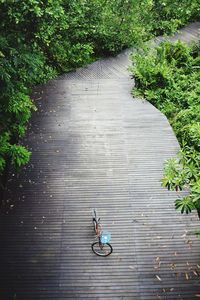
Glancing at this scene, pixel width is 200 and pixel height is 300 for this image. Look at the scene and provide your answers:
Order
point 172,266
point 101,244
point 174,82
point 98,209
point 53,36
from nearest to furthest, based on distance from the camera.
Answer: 1. point 172,266
2. point 101,244
3. point 98,209
4. point 53,36
5. point 174,82

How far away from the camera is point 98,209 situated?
25.7 ft

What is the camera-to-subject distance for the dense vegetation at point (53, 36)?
587cm

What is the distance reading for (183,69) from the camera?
12859 millimetres

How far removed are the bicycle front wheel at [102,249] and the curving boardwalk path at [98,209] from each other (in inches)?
4.7

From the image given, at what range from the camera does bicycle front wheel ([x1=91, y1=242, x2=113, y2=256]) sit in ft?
22.6

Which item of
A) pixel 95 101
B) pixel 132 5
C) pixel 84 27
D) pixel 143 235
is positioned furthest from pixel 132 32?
pixel 143 235

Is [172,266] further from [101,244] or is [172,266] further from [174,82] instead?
[174,82]

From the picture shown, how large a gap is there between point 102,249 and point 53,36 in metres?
7.05

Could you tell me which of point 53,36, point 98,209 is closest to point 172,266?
point 98,209

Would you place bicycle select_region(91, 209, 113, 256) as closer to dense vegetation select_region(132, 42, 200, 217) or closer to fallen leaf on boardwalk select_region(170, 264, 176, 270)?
fallen leaf on boardwalk select_region(170, 264, 176, 270)

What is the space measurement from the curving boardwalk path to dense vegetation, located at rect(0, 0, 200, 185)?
1.09m

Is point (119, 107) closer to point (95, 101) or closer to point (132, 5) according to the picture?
point (95, 101)

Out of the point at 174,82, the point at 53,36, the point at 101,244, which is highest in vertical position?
the point at 53,36

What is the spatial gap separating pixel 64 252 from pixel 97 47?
9.79 meters
